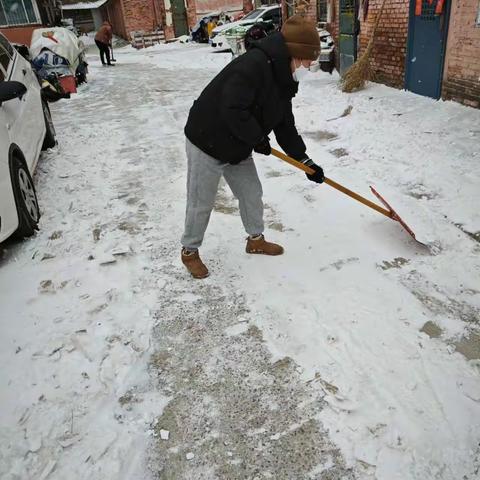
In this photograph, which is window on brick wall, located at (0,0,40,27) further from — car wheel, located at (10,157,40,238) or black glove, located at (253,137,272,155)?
black glove, located at (253,137,272,155)

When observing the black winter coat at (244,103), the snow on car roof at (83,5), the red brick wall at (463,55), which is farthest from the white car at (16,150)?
the snow on car roof at (83,5)

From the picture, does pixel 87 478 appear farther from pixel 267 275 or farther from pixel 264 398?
pixel 267 275

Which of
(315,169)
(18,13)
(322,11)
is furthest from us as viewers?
(18,13)

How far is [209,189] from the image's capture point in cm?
273

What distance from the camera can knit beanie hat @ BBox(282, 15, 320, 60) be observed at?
2301 mm

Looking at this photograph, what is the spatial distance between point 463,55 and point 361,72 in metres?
1.99

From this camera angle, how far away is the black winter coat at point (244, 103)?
234 centimetres

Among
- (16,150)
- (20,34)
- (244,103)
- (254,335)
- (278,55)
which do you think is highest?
(20,34)

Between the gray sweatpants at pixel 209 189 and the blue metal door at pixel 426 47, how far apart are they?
486 centimetres

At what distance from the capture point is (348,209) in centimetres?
378

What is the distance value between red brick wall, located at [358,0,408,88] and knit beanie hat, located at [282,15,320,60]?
5579 mm

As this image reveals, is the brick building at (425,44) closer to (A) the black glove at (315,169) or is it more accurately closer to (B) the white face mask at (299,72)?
(A) the black glove at (315,169)

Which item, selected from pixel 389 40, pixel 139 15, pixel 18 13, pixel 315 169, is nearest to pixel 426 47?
pixel 389 40

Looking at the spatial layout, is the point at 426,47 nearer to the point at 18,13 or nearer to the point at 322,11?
the point at 322,11
